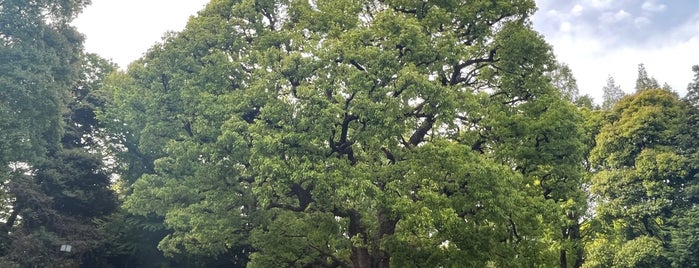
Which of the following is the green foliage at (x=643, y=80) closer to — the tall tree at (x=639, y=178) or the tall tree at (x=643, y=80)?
the tall tree at (x=643, y=80)

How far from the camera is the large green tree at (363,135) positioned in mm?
12344

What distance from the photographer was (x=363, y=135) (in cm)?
1288

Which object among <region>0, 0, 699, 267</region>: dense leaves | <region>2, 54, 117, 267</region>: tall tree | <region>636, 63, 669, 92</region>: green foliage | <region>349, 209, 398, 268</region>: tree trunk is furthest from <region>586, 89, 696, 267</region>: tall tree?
<region>2, 54, 117, 267</region>: tall tree

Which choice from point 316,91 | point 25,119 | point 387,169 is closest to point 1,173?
point 25,119

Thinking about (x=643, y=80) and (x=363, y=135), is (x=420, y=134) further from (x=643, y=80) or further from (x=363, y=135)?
(x=643, y=80)

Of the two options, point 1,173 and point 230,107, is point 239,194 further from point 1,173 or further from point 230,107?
point 1,173

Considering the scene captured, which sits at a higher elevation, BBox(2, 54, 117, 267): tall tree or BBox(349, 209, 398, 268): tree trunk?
BBox(2, 54, 117, 267): tall tree

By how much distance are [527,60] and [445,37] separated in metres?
3.07

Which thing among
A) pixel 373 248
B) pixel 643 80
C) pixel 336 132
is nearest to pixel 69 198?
pixel 336 132

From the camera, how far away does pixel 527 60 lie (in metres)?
15.3

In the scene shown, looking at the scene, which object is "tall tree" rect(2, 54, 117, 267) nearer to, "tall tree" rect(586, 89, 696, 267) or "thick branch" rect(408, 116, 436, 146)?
"thick branch" rect(408, 116, 436, 146)

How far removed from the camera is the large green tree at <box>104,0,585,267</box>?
40.5 feet

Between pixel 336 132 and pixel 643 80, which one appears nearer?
pixel 336 132

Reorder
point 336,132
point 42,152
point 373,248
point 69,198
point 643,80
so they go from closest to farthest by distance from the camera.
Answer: point 336,132, point 373,248, point 42,152, point 69,198, point 643,80
